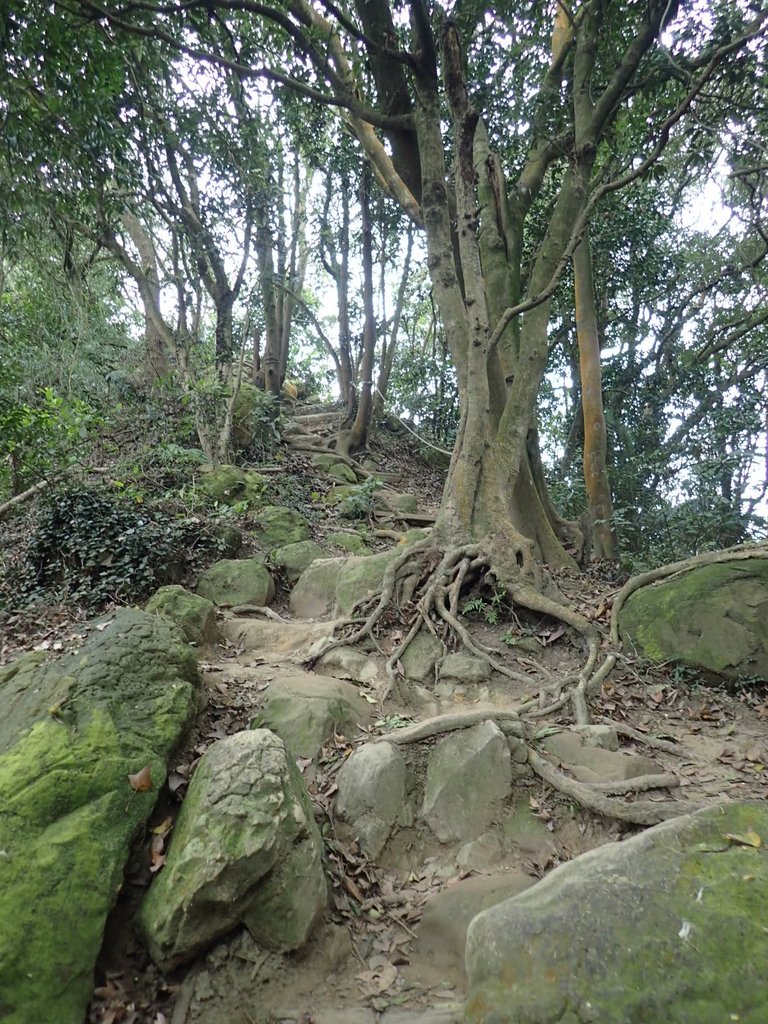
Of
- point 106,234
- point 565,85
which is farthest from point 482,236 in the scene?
point 106,234

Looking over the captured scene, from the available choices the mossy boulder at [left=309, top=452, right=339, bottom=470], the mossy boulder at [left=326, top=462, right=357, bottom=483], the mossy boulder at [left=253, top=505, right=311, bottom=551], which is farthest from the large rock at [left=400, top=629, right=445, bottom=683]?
the mossy boulder at [left=309, top=452, right=339, bottom=470]

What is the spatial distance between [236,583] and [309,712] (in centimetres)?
321

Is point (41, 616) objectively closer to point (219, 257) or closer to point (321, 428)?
point (219, 257)

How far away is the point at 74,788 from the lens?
9.64 feet

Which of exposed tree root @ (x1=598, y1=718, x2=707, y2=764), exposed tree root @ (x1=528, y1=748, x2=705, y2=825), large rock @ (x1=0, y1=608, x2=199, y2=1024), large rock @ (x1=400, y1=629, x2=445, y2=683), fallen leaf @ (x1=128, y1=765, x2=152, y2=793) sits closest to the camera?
large rock @ (x1=0, y1=608, x2=199, y2=1024)

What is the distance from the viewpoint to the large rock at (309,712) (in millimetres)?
4047

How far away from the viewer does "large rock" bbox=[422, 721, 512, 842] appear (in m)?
3.54

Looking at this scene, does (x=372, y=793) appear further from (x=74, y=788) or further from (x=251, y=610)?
(x=251, y=610)

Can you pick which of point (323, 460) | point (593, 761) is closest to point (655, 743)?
point (593, 761)

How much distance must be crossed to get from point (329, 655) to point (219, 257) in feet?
28.9

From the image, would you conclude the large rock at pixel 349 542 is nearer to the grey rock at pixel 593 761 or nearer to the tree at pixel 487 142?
the tree at pixel 487 142

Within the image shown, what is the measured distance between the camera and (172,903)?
265cm

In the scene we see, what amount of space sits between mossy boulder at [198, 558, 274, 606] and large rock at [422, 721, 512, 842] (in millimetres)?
3688

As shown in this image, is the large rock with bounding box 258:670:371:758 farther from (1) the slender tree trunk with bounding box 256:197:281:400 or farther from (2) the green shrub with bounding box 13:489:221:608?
(1) the slender tree trunk with bounding box 256:197:281:400
